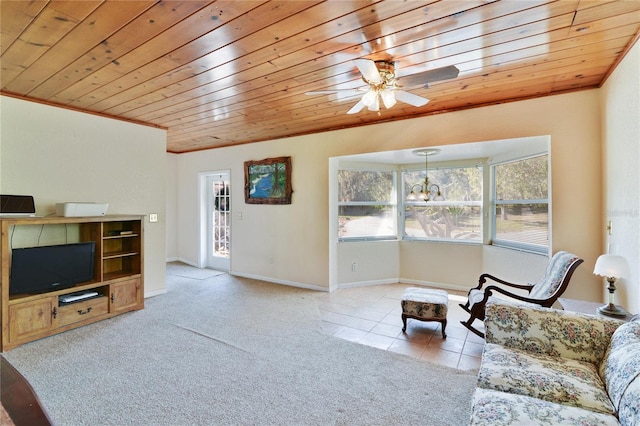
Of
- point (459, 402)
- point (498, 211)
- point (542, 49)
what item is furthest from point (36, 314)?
point (498, 211)

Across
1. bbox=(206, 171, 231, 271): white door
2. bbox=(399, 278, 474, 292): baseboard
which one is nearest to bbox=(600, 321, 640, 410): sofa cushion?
bbox=(399, 278, 474, 292): baseboard

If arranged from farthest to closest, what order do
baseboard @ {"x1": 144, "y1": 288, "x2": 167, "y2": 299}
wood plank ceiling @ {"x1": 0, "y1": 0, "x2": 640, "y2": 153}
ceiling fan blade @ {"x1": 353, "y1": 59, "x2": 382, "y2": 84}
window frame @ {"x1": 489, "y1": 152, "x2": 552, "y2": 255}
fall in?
baseboard @ {"x1": 144, "y1": 288, "x2": 167, "y2": 299} < window frame @ {"x1": 489, "y1": 152, "x2": 552, "y2": 255} < ceiling fan blade @ {"x1": 353, "y1": 59, "x2": 382, "y2": 84} < wood plank ceiling @ {"x1": 0, "y1": 0, "x2": 640, "y2": 153}

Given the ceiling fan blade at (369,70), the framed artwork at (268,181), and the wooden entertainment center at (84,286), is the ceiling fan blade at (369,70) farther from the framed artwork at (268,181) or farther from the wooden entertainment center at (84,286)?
the wooden entertainment center at (84,286)

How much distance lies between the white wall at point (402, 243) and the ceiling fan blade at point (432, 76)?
1633mm

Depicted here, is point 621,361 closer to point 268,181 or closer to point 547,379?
point 547,379

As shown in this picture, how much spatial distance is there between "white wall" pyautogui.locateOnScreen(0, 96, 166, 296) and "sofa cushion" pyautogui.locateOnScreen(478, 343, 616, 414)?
173 inches

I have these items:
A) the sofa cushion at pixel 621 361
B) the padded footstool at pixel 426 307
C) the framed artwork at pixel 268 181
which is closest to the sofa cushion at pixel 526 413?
the sofa cushion at pixel 621 361

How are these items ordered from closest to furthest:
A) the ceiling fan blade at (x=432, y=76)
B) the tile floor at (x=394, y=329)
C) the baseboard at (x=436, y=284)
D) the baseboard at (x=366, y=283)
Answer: the ceiling fan blade at (x=432, y=76) < the tile floor at (x=394, y=329) < the baseboard at (x=436, y=284) < the baseboard at (x=366, y=283)

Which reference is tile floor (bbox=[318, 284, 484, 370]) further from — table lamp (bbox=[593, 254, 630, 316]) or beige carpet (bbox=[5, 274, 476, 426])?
table lamp (bbox=[593, 254, 630, 316])

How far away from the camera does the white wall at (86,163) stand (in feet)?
10.7

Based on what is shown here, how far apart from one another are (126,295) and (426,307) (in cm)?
358

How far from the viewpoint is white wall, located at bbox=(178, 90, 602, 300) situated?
9.91 feet

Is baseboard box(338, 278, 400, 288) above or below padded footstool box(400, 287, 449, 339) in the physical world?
below

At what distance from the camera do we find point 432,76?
2150 millimetres
